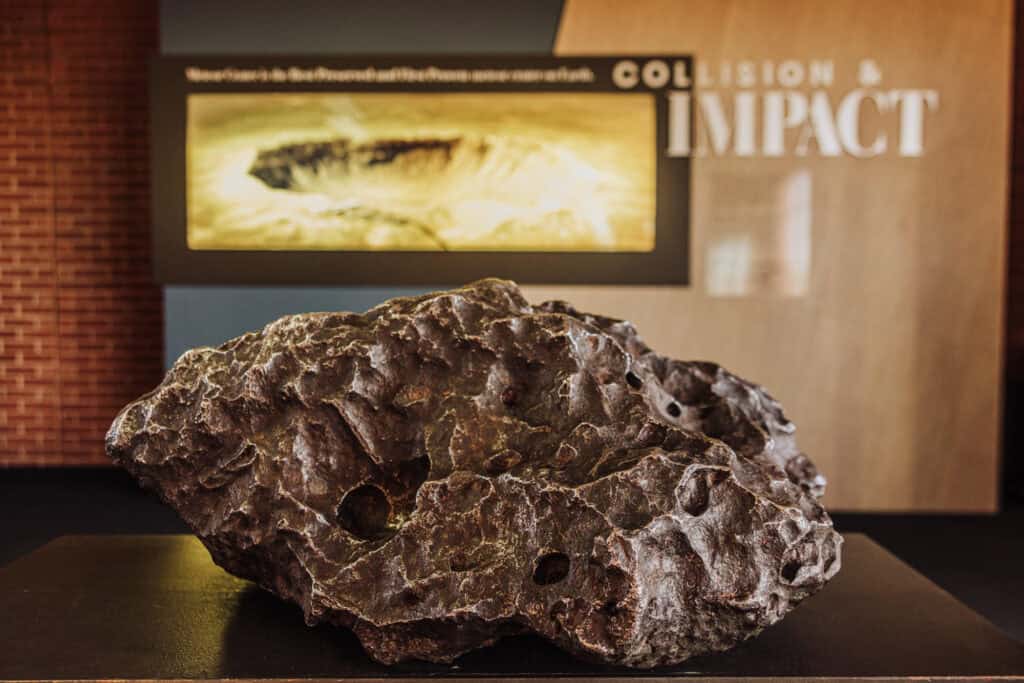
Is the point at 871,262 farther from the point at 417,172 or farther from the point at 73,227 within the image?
the point at 73,227

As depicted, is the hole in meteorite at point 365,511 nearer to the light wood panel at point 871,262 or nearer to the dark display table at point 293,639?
the dark display table at point 293,639

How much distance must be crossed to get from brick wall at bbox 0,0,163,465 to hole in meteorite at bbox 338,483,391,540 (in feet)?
16.0

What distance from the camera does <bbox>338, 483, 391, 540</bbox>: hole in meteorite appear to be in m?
1.94

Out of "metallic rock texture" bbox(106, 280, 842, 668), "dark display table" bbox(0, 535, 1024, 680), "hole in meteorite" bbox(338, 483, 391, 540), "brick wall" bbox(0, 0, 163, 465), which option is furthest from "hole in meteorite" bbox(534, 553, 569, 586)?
"brick wall" bbox(0, 0, 163, 465)

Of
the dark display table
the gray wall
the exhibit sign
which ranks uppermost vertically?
the gray wall

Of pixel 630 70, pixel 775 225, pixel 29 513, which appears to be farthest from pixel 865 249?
pixel 29 513

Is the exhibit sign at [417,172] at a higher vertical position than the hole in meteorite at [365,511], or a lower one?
higher

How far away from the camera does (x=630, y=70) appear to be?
196 inches

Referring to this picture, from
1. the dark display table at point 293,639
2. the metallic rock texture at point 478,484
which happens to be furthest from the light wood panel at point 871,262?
the metallic rock texture at point 478,484

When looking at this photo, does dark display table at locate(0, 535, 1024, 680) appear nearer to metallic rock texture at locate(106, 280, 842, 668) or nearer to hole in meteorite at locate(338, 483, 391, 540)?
metallic rock texture at locate(106, 280, 842, 668)

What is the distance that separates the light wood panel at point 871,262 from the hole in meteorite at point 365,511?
3.21m

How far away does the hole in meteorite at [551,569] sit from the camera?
1682 mm

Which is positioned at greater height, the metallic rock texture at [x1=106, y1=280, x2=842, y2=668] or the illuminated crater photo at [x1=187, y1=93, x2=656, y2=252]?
the illuminated crater photo at [x1=187, y1=93, x2=656, y2=252]

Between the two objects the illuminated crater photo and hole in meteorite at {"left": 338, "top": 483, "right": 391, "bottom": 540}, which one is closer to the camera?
hole in meteorite at {"left": 338, "top": 483, "right": 391, "bottom": 540}
